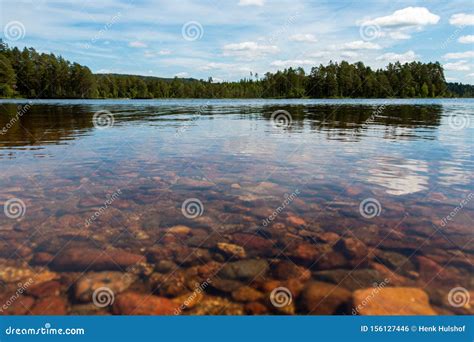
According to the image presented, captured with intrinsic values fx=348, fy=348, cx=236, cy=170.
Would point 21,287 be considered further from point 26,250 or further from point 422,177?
point 422,177

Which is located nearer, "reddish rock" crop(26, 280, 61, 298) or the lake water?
"reddish rock" crop(26, 280, 61, 298)

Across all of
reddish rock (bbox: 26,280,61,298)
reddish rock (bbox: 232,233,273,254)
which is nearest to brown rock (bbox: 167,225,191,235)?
reddish rock (bbox: 232,233,273,254)

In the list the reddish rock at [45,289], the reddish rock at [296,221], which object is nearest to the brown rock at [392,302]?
the reddish rock at [296,221]

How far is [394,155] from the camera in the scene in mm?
17281

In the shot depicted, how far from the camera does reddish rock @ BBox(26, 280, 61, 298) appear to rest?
19.5 ft

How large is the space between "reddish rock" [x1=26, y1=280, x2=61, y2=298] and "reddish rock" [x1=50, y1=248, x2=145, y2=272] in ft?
1.67

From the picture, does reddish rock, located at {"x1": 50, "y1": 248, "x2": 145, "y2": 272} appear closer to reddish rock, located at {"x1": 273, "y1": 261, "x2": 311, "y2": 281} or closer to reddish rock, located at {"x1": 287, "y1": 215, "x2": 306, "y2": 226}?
reddish rock, located at {"x1": 273, "y1": 261, "x2": 311, "y2": 281}

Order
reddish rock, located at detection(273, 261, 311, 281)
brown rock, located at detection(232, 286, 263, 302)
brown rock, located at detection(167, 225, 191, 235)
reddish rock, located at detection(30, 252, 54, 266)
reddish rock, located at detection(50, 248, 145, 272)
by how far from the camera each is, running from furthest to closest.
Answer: brown rock, located at detection(167, 225, 191, 235)
reddish rock, located at detection(30, 252, 54, 266)
reddish rock, located at detection(50, 248, 145, 272)
reddish rock, located at detection(273, 261, 311, 281)
brown rock, located at detection(232, 286, 263, 302)

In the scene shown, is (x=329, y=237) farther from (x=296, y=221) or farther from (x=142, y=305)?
(x=142, y=305)

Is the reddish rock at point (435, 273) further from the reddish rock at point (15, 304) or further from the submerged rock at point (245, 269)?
the reddish rock at point (15, 304)

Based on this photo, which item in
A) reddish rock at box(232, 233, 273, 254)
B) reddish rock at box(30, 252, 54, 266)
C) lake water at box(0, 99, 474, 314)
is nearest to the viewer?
lake water at box(0, 99, 474, 314)

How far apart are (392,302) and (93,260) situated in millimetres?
5635

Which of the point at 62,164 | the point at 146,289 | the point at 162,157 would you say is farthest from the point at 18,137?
the point at 146,289

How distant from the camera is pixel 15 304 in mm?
5730
